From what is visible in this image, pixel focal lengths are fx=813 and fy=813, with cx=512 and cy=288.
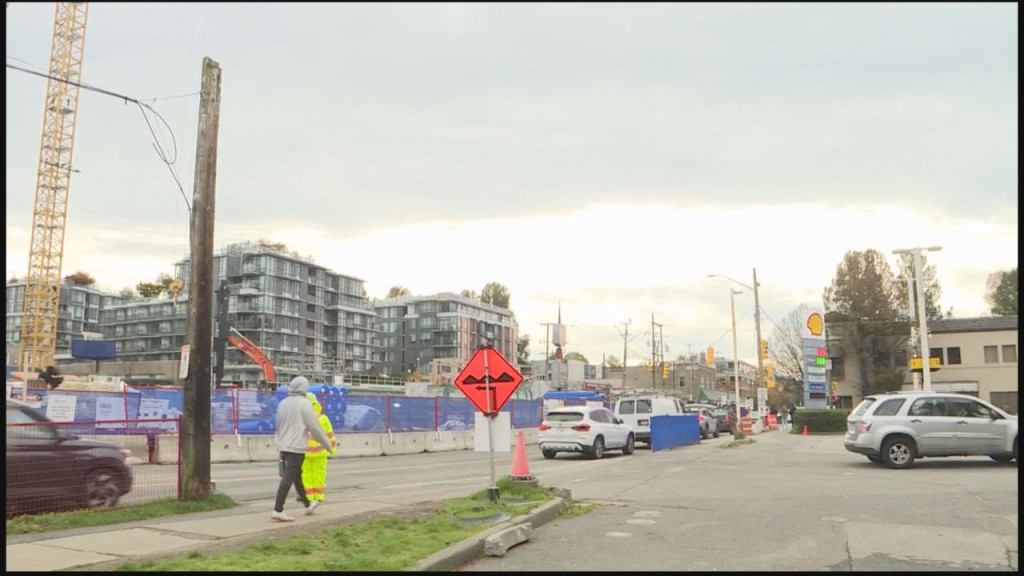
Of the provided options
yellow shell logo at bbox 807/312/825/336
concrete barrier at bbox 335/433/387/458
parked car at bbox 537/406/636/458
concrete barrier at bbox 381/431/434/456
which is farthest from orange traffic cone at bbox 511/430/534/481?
yellow shell logo at bbox 807/312/825/336

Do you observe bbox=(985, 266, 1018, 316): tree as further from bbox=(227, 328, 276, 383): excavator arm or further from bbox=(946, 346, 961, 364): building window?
bbox=(227, 328, 276, 383): excavator arm

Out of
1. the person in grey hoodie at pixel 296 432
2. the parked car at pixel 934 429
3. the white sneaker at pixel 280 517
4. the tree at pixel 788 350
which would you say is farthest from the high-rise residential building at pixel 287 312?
the white sneaker at pixel 280 517

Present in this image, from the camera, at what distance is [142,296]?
144750 mm

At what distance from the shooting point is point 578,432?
23391 millimetres

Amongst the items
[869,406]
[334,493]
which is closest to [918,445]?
[869,406]

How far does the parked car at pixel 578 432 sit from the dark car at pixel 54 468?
1430 cm

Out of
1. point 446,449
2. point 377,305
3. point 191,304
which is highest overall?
point 377,305

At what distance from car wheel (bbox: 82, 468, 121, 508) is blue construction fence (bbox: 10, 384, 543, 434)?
933 centimetres

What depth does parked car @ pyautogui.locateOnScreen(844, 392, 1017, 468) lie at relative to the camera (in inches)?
680

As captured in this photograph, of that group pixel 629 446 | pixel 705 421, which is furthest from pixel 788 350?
pixel 629 446

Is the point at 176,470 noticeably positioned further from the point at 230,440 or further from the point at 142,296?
the point at 142,296

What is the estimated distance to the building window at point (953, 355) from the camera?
61906 mm

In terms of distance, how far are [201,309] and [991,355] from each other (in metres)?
64.1

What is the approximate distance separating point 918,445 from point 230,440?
17.6 meters
